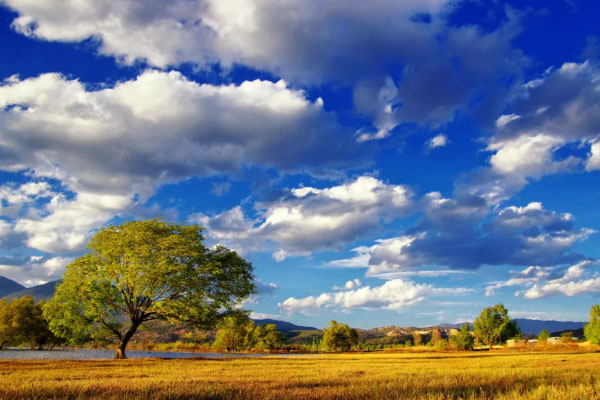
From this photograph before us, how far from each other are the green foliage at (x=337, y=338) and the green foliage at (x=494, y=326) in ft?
150

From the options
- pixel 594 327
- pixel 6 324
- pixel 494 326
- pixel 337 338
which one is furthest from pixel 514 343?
pixel 6 324

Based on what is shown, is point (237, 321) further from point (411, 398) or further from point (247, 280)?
point (411, 398)

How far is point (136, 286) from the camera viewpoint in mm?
38344

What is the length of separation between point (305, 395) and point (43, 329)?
95.2 metres

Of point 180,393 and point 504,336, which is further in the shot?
point 504,336

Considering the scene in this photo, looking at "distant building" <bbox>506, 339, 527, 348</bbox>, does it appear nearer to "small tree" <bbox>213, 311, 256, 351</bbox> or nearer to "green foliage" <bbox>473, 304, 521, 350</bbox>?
"green foliage" <bbox>473, 304, 521, 350</bbox>

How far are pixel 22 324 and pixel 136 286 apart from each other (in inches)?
2430

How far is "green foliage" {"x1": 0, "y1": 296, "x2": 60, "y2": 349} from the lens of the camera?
79.4 m

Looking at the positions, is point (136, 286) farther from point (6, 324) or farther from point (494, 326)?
point (494, 326)

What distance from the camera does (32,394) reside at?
407 inches

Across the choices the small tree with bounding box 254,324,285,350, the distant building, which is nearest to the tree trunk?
the small tree with bounding box 254,324,285,350

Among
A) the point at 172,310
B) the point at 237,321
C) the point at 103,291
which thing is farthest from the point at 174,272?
the point at 237,321

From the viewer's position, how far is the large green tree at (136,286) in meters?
39.0

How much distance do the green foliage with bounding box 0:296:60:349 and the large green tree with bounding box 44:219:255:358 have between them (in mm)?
47752
